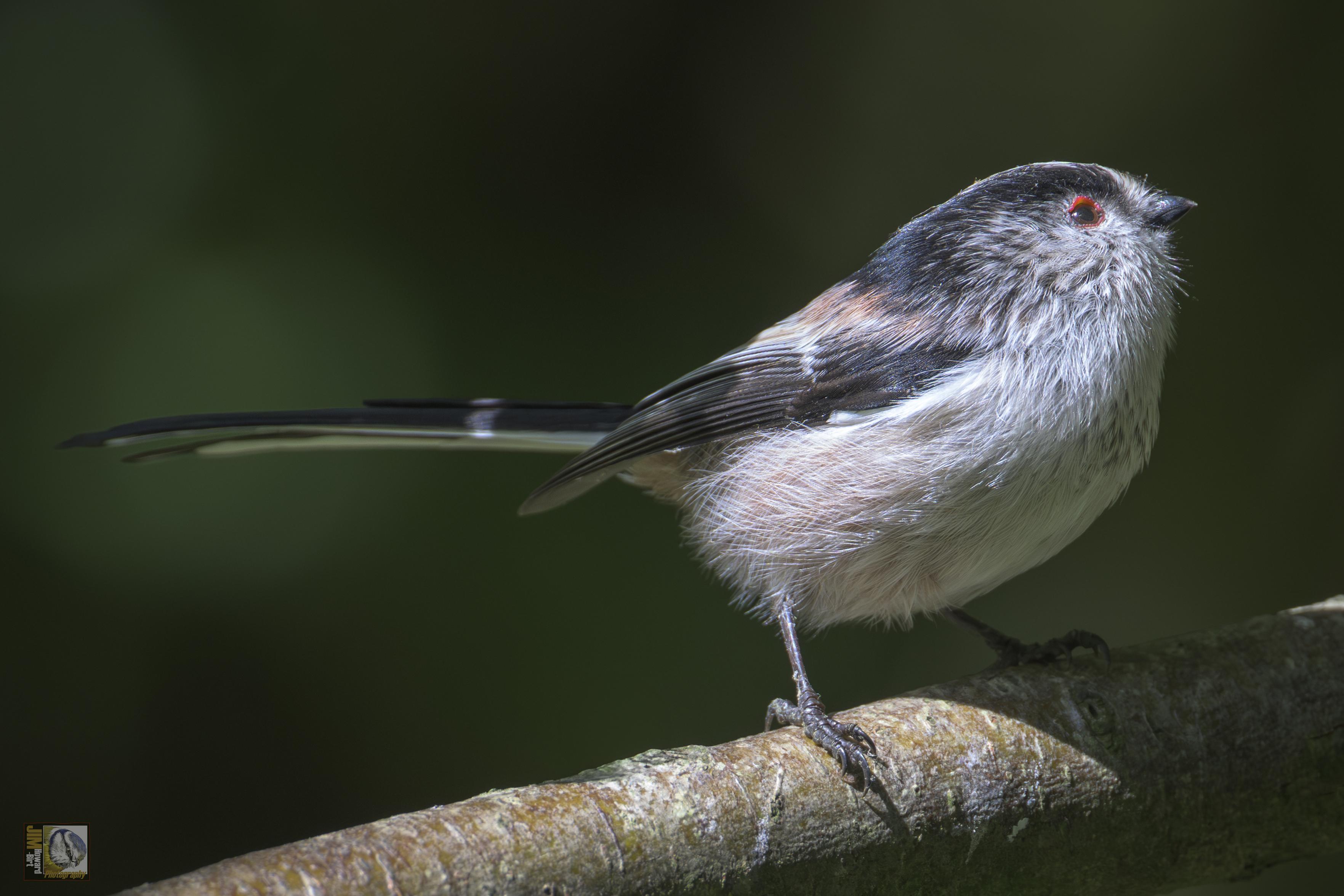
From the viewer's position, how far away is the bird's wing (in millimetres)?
1858

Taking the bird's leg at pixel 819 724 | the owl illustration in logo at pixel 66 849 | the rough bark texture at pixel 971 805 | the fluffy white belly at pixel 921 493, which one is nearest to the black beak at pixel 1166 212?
the fluffy white belly at pixel 921 493

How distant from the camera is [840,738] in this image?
1.57 m

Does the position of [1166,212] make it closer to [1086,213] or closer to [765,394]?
[1086,213]

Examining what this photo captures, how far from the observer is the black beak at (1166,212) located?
1.96 metres

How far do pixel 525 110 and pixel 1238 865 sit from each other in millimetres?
2687

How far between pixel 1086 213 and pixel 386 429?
153 centimetres

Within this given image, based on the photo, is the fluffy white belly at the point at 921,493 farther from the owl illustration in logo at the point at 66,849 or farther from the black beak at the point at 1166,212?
the owl illustration in logo at the point at 66,849

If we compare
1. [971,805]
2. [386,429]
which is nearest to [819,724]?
[971,805]

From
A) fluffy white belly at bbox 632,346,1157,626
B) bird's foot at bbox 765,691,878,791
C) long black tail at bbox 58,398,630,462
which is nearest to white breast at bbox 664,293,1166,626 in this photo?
fluffy white belly at bbox 632,346,1157,626

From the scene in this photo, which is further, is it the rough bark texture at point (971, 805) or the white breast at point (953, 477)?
the white breast at point (953, 477)

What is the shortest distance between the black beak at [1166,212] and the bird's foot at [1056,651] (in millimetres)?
856

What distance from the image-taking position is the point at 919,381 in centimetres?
182

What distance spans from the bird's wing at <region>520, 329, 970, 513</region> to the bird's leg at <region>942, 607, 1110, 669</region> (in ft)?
2.13

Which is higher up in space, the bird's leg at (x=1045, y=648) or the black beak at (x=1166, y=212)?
the black beak at (x=1166, y=212)
